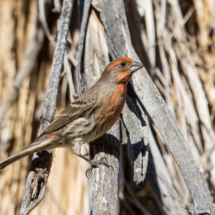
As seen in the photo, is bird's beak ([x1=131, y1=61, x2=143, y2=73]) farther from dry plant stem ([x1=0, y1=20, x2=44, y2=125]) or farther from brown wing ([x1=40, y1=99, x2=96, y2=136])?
dry plant stem ([x1=0, y1=20, x2=44, y2=125])

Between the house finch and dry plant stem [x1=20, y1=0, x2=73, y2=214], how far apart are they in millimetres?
353

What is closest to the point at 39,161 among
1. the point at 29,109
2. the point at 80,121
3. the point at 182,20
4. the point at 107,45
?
the point at 80,121

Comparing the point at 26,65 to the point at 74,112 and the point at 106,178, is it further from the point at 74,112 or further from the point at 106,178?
the point at 106,178

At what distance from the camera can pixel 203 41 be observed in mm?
4496

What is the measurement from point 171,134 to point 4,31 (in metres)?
2.77

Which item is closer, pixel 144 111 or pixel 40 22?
pixel 144 111

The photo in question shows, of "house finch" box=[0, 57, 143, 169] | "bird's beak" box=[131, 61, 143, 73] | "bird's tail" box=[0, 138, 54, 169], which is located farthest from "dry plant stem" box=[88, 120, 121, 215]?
"bird's beak" box=[131, 61, 143, 73]

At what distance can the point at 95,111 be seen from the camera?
360 centimetres

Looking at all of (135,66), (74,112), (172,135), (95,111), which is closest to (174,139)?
(172,135)

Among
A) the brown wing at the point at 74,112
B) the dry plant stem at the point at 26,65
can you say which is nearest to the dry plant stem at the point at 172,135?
the brown wing at the point at 74,112

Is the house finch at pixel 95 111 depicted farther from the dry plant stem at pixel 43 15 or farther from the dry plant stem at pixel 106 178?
the dry plant stem at pixel 43 15

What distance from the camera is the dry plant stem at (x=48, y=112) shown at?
246 cm

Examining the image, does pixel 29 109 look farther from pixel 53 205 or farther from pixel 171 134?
pixel 171 134

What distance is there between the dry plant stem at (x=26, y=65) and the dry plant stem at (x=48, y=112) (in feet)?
3.39
